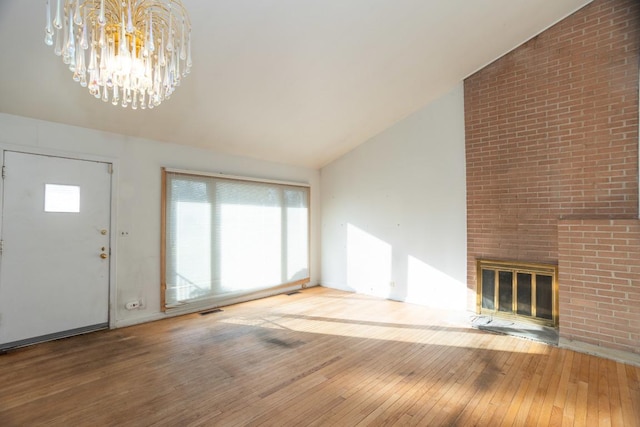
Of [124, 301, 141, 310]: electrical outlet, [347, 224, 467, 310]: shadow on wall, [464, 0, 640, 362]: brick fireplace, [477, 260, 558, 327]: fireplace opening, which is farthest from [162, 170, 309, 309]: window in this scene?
[477, 260, 558, 327]: fireplace opening

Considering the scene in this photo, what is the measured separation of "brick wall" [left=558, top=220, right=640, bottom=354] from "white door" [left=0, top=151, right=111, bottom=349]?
5097 millimetres

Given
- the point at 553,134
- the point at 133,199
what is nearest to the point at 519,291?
the point at 553,134

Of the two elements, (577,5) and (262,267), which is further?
(262,267)

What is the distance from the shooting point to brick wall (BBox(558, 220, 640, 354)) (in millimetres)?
2887

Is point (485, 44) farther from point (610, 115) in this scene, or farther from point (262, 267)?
point (262, 267)

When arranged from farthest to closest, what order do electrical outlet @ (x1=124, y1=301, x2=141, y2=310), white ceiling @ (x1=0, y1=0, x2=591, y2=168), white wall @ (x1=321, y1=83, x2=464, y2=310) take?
white wall @ (x1=321, y1=83, x2=464, y2=310), electrical outlet @ (x1=124, y1=301, x2=141, y2=310), white ceiling @ (x1=0, y1=0, x2=591, y2=168)

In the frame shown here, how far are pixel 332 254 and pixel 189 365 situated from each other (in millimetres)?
3549

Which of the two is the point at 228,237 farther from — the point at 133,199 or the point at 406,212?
the point at 406,212

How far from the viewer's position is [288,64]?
10.8 feet

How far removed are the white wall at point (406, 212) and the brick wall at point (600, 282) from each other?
3.95 feet

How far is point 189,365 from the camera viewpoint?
2.79 metres

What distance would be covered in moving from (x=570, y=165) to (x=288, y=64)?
332 centimetres

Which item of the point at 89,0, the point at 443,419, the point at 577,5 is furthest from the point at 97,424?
the point at 577,5

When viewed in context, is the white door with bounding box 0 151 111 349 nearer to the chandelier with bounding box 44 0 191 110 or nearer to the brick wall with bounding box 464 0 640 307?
the chandelier with bounding box 44 0 191 110
